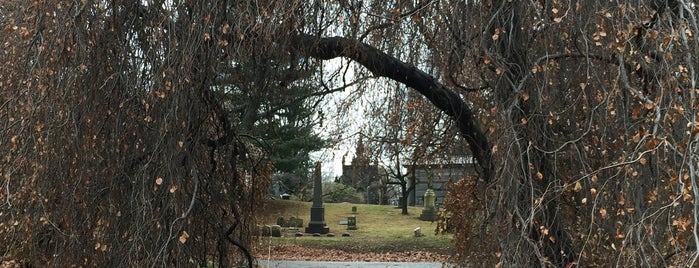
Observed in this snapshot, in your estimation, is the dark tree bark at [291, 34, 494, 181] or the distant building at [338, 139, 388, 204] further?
the distant building at [338, 139, 388, 204]

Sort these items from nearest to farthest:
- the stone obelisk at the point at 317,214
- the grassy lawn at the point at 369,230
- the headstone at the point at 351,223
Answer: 1. the grassy lawn at the point at 369,230
2. the stone obelisk at the point at 317,214
3. the headstone at the point at 351,223

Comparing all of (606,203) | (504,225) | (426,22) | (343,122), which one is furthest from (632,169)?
(343,122)

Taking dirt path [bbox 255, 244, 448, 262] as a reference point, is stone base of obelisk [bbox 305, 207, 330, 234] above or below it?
above

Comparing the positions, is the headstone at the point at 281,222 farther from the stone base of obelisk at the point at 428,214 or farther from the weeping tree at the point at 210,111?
the weeping tree at the point at 210,111

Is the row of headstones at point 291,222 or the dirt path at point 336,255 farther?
the row of headstones at point 291,222

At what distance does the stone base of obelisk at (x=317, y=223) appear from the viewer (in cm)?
1630

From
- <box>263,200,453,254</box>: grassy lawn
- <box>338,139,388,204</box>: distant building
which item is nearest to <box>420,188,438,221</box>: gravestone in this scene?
→ <box>263,200,453,254</box>: grassy lawn

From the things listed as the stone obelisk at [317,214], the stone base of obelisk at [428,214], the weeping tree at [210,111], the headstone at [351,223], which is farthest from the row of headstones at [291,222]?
the weeping tree at [210,111]

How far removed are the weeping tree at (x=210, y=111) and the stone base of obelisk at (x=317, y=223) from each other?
12.5 metres

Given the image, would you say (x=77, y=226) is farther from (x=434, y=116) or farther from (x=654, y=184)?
(x=434, y=116)

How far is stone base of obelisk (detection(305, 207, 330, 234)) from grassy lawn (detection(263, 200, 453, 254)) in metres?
0.30

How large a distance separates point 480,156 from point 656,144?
2.91 meters

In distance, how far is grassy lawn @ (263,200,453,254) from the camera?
14.1 m

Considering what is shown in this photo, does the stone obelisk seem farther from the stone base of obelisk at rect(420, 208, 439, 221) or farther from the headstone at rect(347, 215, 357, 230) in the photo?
the stone base of obelisk at rect(420, 208, 439, 221)
